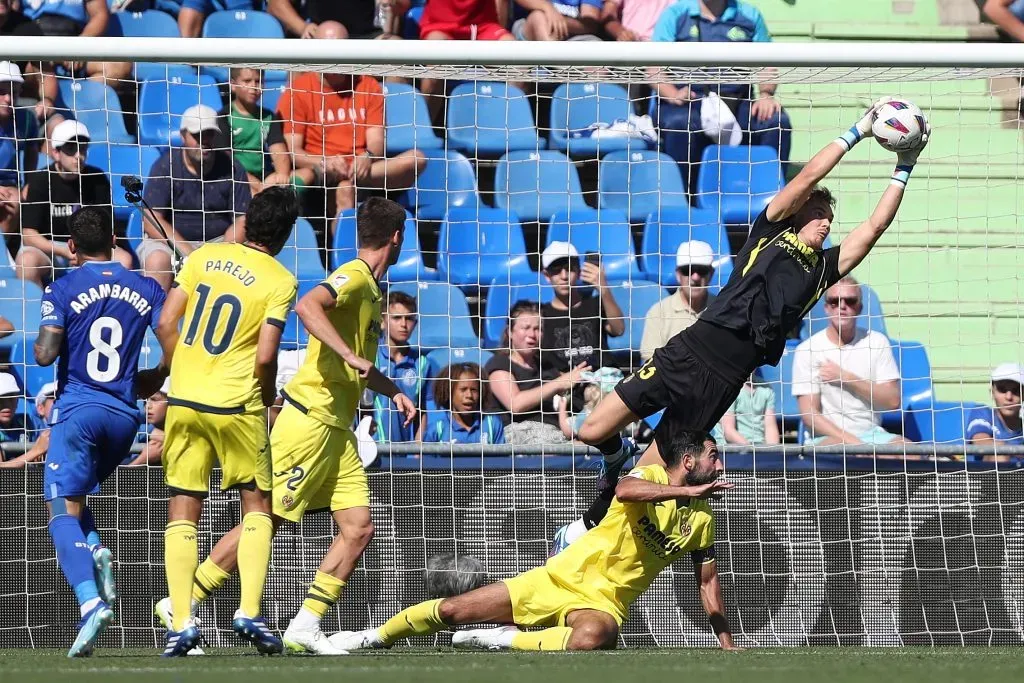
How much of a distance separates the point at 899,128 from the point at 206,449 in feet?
10.2

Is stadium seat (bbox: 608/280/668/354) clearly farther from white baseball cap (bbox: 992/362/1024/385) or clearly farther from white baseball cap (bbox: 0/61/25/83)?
white baseball cap (bbox: 0/61/25/83)

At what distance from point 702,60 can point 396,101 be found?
3299 mm

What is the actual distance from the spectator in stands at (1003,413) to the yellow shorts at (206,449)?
4689 millimetres

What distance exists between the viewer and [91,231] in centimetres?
560

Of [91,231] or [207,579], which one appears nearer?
[91,231]

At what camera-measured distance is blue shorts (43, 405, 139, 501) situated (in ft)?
17.9

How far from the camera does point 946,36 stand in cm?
1067

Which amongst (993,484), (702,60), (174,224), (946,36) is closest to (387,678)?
(702,60)

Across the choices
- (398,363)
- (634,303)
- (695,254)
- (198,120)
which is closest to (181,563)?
(398,363)

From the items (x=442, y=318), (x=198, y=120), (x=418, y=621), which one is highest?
(x=198, y=120)

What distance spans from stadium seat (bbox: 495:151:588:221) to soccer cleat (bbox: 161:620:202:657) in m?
4.48

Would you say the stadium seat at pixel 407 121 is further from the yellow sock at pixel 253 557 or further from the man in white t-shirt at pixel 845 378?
the yellow sock at pixel 253 557

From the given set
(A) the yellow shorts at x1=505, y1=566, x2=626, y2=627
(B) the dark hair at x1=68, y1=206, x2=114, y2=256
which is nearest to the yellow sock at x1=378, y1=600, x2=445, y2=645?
(A) the yellow shorts at x1=505, y1=566, x2=626, y2=627

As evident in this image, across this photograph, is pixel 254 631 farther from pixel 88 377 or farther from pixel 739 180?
pixel 739 180
